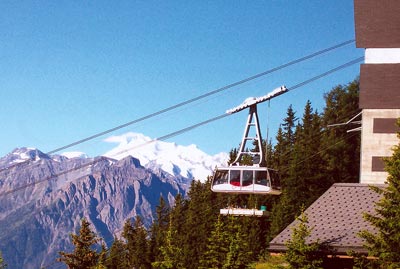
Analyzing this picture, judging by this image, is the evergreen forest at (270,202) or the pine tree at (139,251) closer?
the evergreen forest at (270,202)

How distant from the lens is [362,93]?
2349 inches

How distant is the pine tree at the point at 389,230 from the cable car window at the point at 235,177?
13.9 metres

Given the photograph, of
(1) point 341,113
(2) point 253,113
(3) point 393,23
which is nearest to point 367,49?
(3) point 393,23

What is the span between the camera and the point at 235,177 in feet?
134

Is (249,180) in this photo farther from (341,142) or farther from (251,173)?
(341,142)

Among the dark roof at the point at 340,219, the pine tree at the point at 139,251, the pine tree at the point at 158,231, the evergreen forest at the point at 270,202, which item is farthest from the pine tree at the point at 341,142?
the dark roof at the point at 340,219

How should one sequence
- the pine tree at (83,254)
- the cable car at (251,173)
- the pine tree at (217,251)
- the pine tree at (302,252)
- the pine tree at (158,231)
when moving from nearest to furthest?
the pine tree at (302,252) → the cable car at (251,173) → the pine tree at (217,251) → the pine tree at (83,254) → the pine tree at (158,231)

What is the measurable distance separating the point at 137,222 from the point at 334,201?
90.7m

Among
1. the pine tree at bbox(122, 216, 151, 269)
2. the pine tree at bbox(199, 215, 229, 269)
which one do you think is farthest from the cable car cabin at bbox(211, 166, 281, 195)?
the pine tree at bbox(122, 216, 151, 269)

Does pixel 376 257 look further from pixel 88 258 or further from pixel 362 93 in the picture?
pixel 88 258

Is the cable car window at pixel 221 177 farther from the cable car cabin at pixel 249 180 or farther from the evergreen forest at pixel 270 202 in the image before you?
the evergreen forest at pixel 270 202

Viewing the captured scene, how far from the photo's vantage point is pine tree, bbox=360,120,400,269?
2583 centimetres

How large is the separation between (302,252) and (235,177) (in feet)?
42.9

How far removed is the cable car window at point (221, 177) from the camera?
4150 centimetres
